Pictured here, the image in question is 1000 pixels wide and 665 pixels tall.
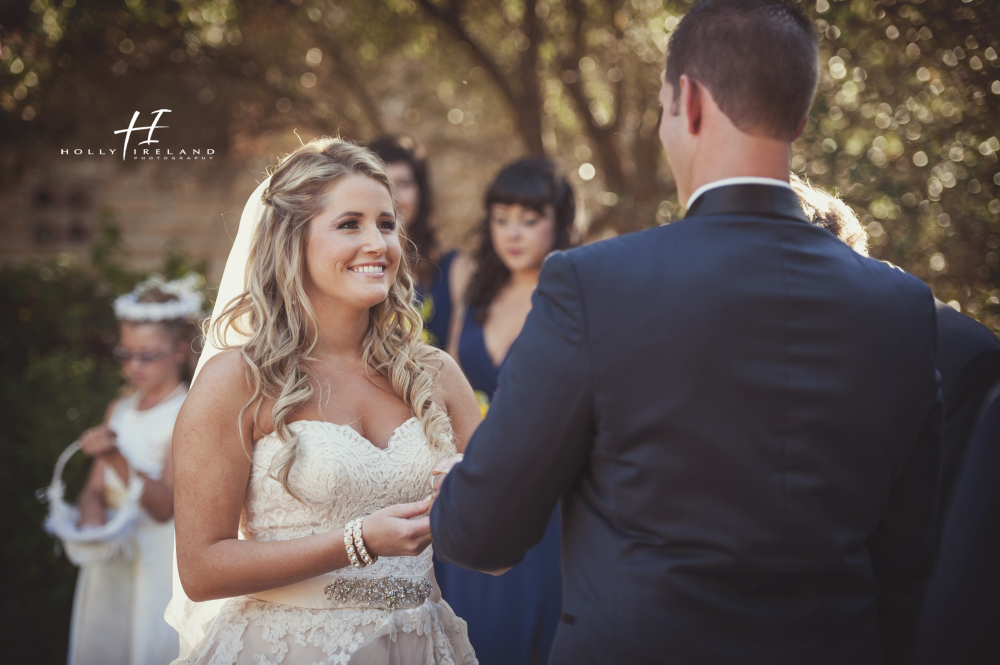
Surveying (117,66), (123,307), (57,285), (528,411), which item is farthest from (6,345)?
(528,411)

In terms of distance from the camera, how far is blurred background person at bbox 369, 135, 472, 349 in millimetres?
4742

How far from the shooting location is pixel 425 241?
4816 millimetres

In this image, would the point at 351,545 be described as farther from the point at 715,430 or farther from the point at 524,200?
the point at 524,200

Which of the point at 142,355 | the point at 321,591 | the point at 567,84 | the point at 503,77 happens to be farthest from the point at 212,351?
the point at 567,84

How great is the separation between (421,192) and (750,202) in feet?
11.3

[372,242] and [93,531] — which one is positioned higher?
[372,242]

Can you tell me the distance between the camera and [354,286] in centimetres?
237

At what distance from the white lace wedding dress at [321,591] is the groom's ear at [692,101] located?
124 centimetres

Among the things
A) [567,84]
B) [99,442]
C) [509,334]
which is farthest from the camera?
[567,84]

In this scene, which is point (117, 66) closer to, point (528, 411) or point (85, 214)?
point (85, 214)

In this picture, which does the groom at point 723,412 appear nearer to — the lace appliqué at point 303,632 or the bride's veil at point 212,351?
the lace appliqué at point 303,632

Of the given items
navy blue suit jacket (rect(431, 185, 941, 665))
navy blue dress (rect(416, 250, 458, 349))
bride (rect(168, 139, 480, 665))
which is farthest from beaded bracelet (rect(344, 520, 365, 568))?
navy blue dress (rect(416, 250, 458, 349))

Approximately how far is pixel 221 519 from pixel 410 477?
1.73ft

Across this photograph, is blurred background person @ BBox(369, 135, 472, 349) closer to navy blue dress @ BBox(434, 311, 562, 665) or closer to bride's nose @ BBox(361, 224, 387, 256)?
navy blue dress @ BBox(434, 311, 562, 665)
